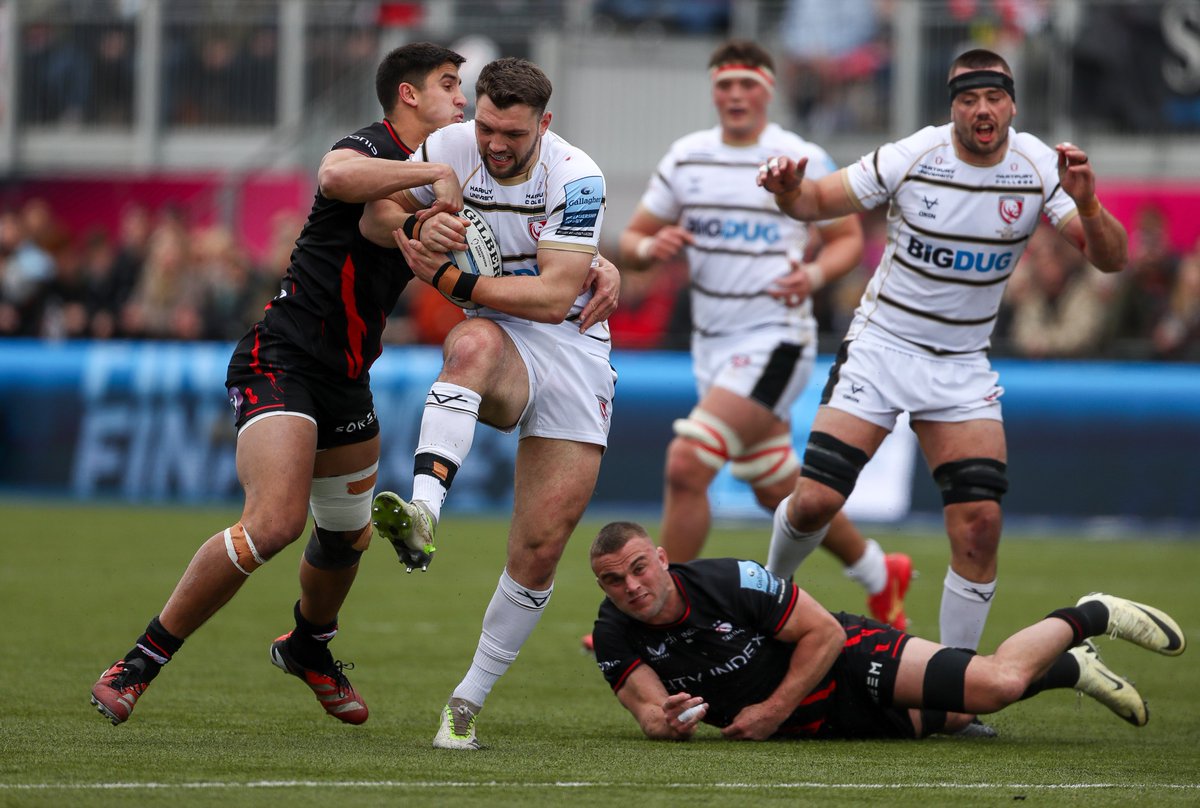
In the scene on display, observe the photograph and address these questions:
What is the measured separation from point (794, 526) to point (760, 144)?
9.41 feet

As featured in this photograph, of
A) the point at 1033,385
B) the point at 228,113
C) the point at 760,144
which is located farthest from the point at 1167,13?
the point at 228,113

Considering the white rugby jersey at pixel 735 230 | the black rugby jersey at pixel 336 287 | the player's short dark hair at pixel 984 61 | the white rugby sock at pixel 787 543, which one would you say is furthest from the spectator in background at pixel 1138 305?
the black rugby jersey at pixel 336 287

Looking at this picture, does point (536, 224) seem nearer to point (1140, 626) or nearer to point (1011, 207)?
point (1011, 207)

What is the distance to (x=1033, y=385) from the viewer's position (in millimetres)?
16297

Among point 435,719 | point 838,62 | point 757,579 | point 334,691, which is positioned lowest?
point 435,719

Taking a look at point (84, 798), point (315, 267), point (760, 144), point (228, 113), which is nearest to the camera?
point (84, 798)

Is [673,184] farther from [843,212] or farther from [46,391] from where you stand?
[46,391]

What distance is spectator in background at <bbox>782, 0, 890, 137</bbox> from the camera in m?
21.2

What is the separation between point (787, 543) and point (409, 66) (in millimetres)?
2832

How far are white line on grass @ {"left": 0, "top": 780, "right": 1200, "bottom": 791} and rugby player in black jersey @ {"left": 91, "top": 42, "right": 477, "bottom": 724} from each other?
0.96 m

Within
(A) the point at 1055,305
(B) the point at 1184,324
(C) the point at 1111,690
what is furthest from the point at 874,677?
(A) the point at 1055,305

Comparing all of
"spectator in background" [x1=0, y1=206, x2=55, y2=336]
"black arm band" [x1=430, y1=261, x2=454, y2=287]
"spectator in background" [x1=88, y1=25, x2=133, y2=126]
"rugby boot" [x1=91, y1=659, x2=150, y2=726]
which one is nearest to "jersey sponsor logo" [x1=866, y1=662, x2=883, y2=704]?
"black arm band" [x1=430, y1=261, x2=454, y2=287]

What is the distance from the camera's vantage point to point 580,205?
265 inches

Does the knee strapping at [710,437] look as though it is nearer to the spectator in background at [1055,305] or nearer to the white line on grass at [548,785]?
the white line on grass at [548,785]
